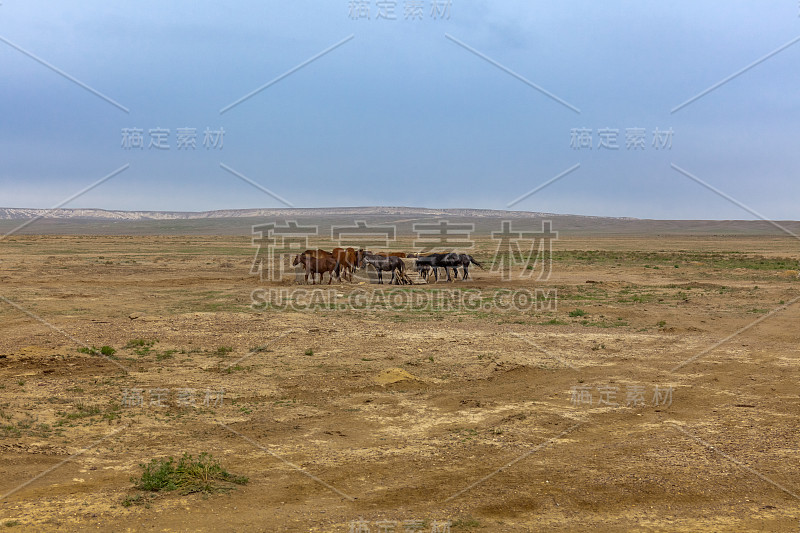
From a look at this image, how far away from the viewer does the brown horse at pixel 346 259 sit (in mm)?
28531

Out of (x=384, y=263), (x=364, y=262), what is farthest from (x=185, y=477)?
(x=364, y=262)

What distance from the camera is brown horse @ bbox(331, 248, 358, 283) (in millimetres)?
28531

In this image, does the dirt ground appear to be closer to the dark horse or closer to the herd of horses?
the herd of horses

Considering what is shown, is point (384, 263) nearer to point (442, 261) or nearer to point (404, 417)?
point (442, 261)

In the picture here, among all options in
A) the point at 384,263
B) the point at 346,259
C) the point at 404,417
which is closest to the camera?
the point at 404,417

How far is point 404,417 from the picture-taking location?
9.39 meters

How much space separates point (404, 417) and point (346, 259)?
20260 mm

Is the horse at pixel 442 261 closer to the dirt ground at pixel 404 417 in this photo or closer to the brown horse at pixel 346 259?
the brown horse at pixel 346 259

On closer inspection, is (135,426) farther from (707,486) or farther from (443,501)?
(707,486)

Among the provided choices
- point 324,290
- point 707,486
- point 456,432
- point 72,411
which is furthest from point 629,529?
point 324,290

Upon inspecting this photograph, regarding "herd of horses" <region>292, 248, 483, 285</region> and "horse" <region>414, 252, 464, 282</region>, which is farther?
"horse" <region>414, 252, 464, 282</region>

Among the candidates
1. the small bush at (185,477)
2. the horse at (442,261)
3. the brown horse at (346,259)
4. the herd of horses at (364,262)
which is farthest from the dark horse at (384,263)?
Answer: the small bush at (185,477)

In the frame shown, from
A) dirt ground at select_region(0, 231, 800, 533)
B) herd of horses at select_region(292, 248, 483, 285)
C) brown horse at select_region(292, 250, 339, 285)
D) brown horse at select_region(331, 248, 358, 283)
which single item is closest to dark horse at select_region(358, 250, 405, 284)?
herd of horses at select_region(292, 248, 483, 285)

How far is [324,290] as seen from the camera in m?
24.7
